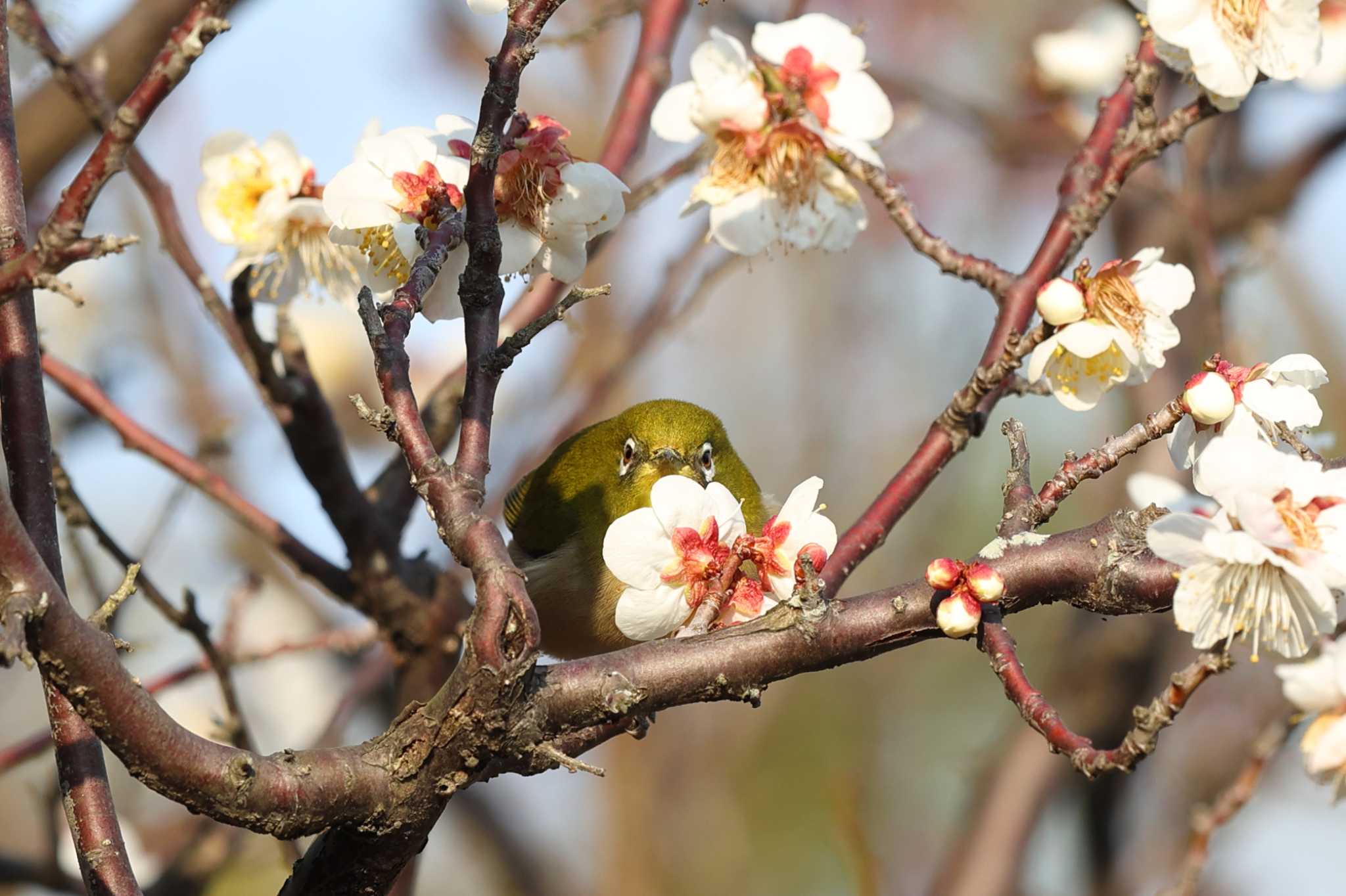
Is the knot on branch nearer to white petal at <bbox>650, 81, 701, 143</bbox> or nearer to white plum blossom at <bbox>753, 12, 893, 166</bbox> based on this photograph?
white petal at <bbox>650, 81, 701, 143</bbox>

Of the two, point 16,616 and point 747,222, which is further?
point 747,222

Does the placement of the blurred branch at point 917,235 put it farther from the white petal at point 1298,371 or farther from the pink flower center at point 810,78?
the white petal at point 1298,371

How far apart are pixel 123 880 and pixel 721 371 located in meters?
8.35

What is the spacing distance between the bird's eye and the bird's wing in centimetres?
52

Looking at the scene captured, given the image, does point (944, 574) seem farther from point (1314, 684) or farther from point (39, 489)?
point (39, 489)

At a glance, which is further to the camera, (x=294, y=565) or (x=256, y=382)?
(x=294, y=565)

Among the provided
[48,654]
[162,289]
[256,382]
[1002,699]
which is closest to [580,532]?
[256,382]

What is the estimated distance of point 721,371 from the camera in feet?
33.2

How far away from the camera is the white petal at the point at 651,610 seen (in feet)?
7.27

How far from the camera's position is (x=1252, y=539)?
5.53 ft

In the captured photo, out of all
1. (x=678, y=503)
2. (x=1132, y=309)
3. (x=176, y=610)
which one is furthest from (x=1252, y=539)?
(x=176, y=610)

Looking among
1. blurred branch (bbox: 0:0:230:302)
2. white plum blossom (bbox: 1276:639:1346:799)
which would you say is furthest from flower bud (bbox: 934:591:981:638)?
blurred branch (bbox: 0:0:230:302)

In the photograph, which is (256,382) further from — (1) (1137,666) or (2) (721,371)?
(2) (721,371)

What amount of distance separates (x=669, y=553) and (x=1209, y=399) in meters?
0.90
